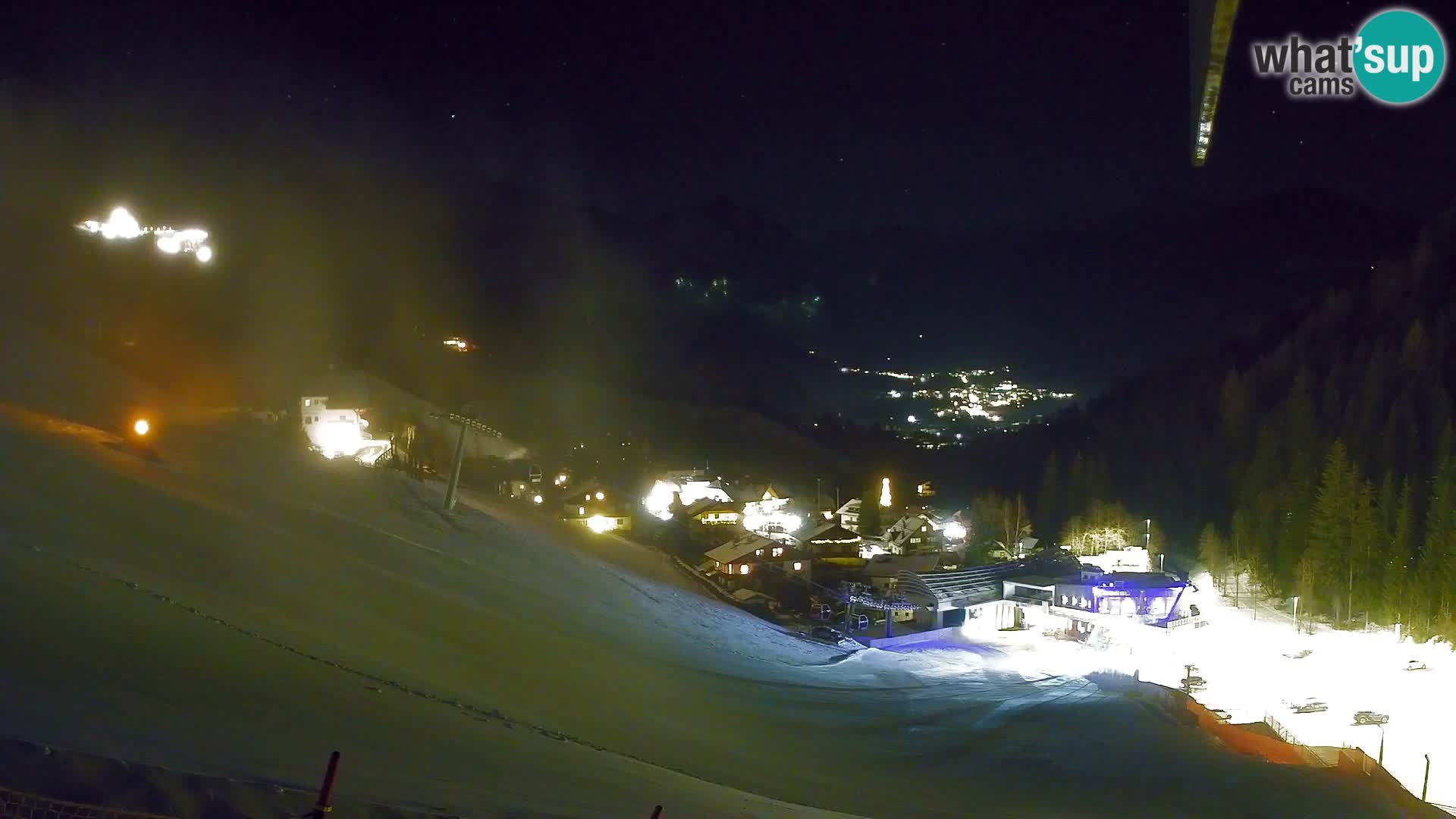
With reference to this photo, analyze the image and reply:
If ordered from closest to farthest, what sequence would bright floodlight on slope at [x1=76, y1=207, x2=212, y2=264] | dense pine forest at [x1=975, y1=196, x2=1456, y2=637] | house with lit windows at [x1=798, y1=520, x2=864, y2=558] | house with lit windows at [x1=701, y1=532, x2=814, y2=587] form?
1. dense pine forest at [x1=975, y1=196, x2=1456, y2=637]
2. house with lit windows at [x1=701, y1=532, x2=814, y2=587]
3. bright floodlight on slope at [x1=76, y1=207, x2=212, y2=264]
4. house with lit windows at [x1=798, y1=520, x2=864, y2=558]

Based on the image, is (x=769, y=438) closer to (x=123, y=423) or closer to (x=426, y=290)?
(x=426, y=290)

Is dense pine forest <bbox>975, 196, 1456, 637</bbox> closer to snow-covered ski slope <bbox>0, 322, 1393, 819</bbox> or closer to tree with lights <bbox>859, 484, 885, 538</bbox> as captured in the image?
tree with lights <bbox>859, 484, 885, 538</bbox>

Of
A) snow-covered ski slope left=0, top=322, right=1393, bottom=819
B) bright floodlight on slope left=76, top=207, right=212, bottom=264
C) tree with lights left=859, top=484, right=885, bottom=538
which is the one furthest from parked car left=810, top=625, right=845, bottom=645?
bright floodlight on slope left=76, top=207, right=212, bottom=264

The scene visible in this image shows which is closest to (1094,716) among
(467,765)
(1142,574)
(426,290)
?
(467,765)

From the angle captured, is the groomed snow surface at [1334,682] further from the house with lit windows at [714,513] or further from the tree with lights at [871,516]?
the house with lit windows at [714,513]

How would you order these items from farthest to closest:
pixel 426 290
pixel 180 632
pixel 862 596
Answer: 1. pixel 426 290
2. pixel 862 596
3. pixel 180 632

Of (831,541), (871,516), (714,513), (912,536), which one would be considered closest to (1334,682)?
(831,541)

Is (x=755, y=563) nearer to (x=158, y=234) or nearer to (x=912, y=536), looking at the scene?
(x=912, y=536)
